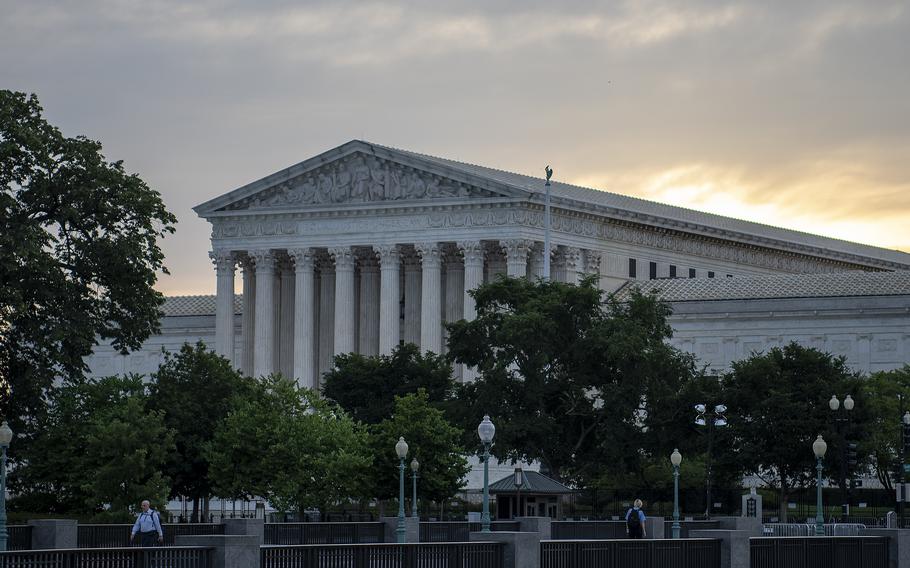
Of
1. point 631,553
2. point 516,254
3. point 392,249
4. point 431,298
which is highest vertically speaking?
point 392,249

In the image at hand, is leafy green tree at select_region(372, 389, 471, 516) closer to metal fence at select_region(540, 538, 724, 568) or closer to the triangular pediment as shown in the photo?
the triangular pediment

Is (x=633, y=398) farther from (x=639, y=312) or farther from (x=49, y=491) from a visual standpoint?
(x=49, y=491)

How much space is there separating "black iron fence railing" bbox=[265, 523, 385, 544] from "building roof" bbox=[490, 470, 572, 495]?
30.0 meters

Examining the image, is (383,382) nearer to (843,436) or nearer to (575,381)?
(575,381)

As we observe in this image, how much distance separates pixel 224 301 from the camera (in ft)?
533

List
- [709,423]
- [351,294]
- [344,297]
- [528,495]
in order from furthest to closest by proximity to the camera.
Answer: [351,294] → [344,297] → [709,423] → [528,495]

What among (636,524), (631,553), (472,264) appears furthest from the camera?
(472,264)

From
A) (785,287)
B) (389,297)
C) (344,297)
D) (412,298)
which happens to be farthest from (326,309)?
(785,287)

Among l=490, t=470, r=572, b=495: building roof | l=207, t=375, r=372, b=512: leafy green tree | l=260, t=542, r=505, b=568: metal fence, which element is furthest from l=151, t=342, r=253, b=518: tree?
l=260, t=542, r=505, b=568: metal fence

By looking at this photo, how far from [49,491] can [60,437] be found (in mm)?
3867

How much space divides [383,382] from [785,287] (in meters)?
33.1

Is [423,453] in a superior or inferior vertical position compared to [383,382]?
inferior

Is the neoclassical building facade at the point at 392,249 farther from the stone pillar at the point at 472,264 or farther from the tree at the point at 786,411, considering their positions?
the tree at the point at 786,411

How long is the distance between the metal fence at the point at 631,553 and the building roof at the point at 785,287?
87.5 meters
